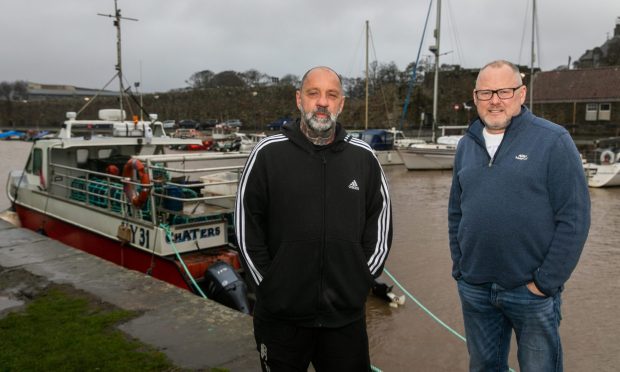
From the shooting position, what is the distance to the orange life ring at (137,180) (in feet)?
23.2

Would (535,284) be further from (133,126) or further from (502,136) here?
(133,126)

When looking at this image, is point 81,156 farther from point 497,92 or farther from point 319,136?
point 497,92

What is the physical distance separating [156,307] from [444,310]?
432cm

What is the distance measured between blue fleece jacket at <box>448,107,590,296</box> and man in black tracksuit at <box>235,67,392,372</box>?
575mm

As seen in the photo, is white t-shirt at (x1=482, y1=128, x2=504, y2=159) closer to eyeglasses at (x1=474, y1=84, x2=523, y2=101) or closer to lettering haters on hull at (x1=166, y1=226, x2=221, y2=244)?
eyeglasses at (x1=474, y1=84, x2=523, y2=101)

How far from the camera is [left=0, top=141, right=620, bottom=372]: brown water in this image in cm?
610

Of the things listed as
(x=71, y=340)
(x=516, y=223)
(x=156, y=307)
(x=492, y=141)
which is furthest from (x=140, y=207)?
(x=516, y=223)

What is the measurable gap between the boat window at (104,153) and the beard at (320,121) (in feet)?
28.8

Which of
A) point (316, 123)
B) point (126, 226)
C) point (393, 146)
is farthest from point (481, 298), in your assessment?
point (393, 146)

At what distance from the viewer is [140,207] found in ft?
23.9

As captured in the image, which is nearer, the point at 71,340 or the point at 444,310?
the point at 71,340

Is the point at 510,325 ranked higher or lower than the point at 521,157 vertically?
lower

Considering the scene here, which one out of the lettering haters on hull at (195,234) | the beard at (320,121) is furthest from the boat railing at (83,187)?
the beard at (320,121)

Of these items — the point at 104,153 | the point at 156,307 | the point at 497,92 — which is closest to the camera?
the point at 497,92
